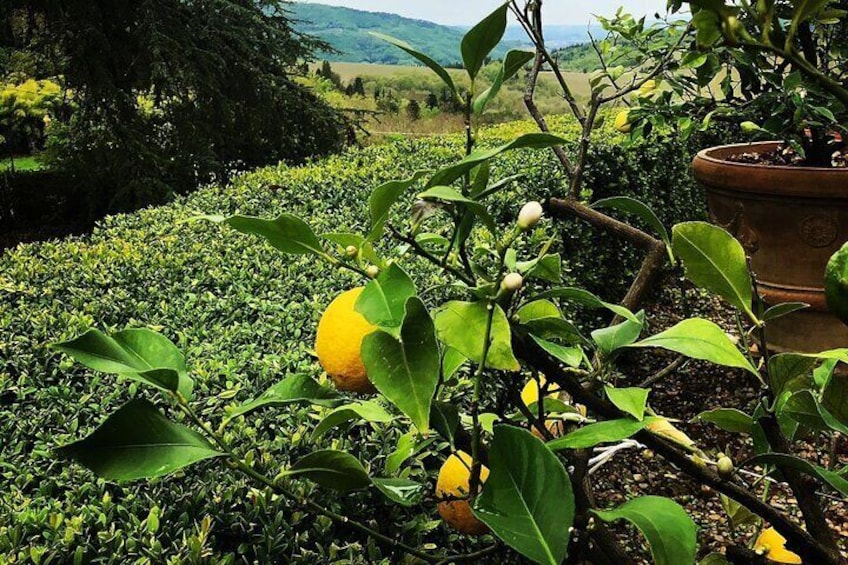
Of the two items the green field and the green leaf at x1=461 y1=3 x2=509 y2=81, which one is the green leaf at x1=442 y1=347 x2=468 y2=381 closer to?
the green leaf at x1=461 y1=3 x2=509 y2=81

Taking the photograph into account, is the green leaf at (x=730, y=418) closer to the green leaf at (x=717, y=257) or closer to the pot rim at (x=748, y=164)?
the green leaf at (x=717, y=257)

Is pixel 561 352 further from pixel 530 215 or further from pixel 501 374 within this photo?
pixel 530 215

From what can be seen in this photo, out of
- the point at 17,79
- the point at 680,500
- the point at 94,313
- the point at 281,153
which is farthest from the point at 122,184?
the point at 680,500

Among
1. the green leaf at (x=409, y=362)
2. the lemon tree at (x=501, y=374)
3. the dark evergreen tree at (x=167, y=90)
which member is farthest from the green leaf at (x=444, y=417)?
the dark evergreen tree at (x=167, y=90)

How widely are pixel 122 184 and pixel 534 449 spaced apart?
8.45 metres

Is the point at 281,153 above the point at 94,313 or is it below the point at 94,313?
below

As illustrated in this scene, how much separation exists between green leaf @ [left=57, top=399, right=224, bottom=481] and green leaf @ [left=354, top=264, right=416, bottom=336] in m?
0.18

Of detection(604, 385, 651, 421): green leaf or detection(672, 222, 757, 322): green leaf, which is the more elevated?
detection(672, 222, 757, 322): green leaf

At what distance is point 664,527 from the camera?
517 millimetres

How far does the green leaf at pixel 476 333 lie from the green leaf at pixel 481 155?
0.10 metres

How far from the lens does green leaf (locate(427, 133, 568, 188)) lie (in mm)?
528

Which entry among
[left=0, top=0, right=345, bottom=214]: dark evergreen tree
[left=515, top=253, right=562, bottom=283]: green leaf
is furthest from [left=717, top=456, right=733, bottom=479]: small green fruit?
[left=0, top=0, right=345, bottom=214]: dark evergreen tree

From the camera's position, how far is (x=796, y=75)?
2.54 meters

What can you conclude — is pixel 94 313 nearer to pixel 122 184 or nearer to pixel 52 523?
pixel 52 523
